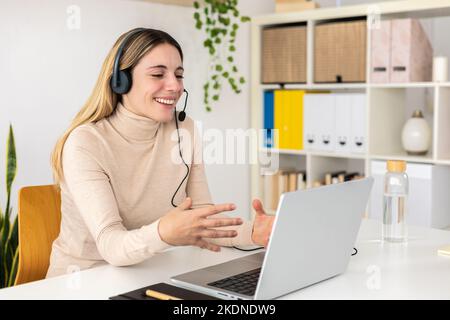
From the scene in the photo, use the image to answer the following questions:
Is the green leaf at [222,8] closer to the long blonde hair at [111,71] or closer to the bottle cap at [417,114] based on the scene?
the bottle cap at [417,114]

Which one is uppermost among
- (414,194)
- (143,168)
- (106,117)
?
(106,117)

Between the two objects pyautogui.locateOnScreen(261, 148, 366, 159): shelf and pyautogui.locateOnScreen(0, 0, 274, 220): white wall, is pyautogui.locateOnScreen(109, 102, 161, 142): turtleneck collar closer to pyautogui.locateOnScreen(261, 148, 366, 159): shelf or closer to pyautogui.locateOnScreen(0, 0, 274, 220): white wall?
pyautogui.locateOnScreen(0, 0, 274, 220): white wall

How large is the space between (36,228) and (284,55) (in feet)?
7.08

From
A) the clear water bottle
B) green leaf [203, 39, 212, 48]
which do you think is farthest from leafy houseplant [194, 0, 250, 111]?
the clear water bottle

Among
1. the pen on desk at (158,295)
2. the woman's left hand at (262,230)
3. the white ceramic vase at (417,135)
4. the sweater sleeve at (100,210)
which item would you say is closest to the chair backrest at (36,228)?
the sweater sleeve at (100,210)

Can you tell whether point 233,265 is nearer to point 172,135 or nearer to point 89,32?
point 172,135

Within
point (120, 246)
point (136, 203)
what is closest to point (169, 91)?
point (136, 203)

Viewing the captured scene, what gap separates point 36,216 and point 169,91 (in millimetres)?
589

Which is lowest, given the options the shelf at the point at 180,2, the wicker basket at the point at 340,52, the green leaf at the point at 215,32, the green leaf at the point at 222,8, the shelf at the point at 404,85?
the shelf at the point at 404,85

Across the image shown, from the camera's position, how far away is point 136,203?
177 centimetres

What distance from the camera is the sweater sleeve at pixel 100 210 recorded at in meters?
1.38

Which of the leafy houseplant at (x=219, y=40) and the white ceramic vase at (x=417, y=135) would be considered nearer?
the white ceramic vase at (x=417, y=135)

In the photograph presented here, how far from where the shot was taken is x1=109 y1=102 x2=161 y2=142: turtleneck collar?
1788mm

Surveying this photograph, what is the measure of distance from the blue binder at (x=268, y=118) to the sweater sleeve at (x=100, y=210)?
2200 millimetres
